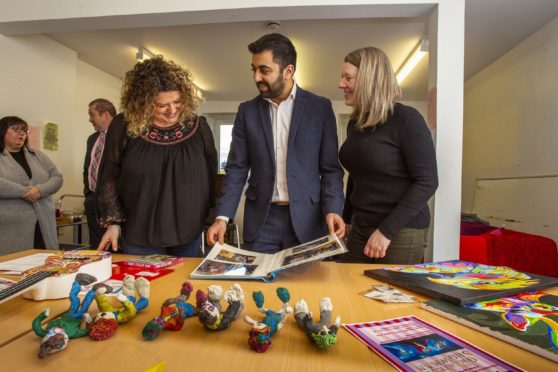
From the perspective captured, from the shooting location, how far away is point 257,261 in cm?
106

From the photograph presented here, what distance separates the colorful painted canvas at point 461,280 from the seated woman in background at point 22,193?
242cm

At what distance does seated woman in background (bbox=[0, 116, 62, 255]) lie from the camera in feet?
7.82

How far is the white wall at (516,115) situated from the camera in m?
3.35

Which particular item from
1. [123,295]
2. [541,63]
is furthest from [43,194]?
[541,63]

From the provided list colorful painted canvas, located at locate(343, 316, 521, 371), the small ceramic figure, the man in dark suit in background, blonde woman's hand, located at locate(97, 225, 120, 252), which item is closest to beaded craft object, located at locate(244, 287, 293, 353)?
colorful painted canvas, located at locate(343, 316, 521, 371)

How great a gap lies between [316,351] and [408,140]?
35.6 inches

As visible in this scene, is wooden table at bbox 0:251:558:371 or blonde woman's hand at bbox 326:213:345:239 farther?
blonde woman's hand at bbox 326:213:345:239

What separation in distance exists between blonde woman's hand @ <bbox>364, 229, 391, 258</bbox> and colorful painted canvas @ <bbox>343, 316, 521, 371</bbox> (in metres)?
0.56

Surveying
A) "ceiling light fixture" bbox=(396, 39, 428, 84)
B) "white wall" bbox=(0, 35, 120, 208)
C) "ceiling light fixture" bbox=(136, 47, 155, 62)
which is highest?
"ceiling light fixture" bbox=(396, 39, 428, 84)

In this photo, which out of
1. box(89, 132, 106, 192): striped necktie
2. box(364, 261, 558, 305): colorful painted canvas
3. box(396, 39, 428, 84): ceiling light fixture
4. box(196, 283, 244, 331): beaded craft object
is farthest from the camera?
box(396, 39, 428, 84): ceiling light fixture

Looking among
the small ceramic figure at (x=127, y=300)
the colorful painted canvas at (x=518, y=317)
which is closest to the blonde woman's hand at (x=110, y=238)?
the small ceramic figure at (x=127, y=300)

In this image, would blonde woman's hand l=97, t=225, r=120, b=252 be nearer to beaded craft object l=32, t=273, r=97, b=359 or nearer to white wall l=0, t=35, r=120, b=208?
beaded craft object l=32, t=273, r=97, b=359

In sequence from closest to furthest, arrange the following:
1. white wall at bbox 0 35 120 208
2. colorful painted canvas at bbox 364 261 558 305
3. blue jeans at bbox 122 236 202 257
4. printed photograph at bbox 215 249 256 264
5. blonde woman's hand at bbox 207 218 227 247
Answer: colorful painted canvas at bbox 364 261 558 305 → printed photograph at bbox 215 249 256 264 → blonde woman's hand at bbox 207 218 227 247 → blue jeans at bbox 122 236 202 257 → white wall at bbox 0 35 120 208

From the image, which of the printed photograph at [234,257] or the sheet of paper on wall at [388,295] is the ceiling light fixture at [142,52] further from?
the sheet of paper on wall at [388,295]
